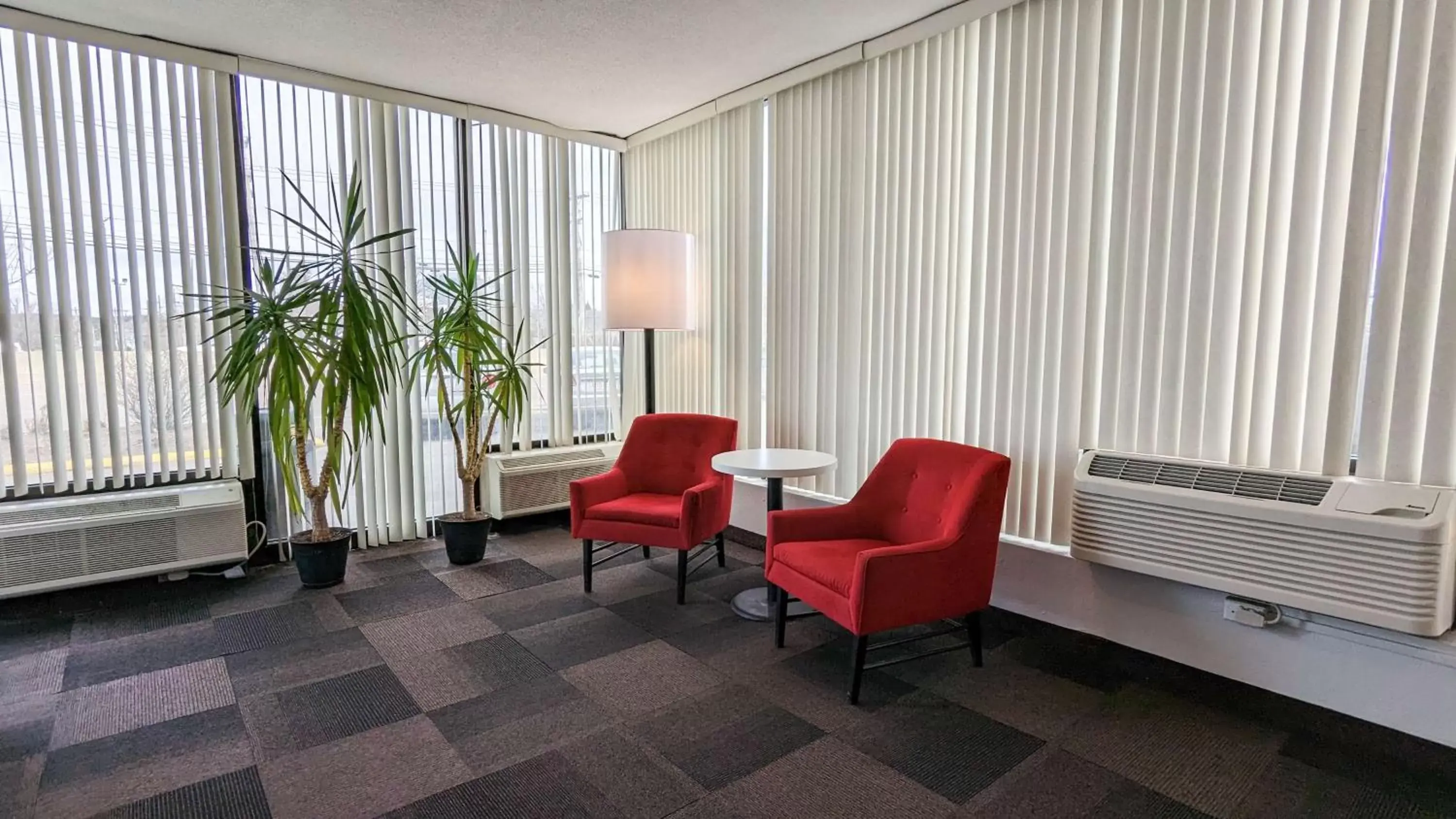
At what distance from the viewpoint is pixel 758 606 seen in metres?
3.41

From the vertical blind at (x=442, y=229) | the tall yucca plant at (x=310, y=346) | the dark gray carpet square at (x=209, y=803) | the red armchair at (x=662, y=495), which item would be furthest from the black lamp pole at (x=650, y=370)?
the dark gray carpet square at (x=209, y=803)

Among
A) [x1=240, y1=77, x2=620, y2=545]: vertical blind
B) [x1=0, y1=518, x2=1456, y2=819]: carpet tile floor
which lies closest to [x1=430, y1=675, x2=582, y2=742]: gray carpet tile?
[x1=0, y1=518, x2=1456, y2=819]: carpet tile floor

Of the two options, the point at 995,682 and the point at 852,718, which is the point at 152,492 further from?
the point at 995,682

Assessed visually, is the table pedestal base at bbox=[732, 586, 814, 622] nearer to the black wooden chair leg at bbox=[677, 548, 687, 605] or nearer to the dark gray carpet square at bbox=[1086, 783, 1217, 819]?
the black wooden chair leg at bbox=[677, 548, 687, 605]

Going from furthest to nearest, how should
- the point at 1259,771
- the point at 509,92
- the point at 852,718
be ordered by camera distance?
the point at 509,92, the point at 852,718, the point at 1259,771

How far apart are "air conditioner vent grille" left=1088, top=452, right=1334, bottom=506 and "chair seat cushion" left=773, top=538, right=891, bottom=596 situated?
0.95 m

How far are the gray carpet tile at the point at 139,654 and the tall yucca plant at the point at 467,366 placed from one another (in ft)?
4.52

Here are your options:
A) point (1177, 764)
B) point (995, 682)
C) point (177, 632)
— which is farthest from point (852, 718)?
→ point (177, 632)

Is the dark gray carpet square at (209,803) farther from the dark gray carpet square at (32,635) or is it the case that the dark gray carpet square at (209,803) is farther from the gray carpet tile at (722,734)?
the dark gray carpet square at (32,635)

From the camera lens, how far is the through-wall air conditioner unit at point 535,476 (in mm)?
4656

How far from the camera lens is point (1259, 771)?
2127mm

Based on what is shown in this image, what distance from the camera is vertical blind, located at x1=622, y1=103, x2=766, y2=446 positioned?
4406 millimetres

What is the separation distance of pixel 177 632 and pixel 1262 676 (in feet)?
14.4

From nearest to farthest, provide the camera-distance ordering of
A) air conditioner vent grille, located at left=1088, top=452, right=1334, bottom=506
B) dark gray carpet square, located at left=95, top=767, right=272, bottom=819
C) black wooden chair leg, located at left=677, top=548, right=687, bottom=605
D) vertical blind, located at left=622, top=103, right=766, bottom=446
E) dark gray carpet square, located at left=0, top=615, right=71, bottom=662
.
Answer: dark gray carpet square, located at left=95, top=767, right=272, bottom=819 → air conditioner vent grille, located at left=1088, top=452, right=1334, bottom=506 → dark gray carpet square, located at left=0, top=615, right=71, bottom=662 → black wooden chair leg, located at left=677, top=548, right=687, bottom=605 → vertical blind, located at left=622, top=103, right=766, bottom=446
